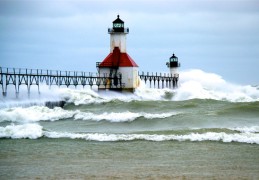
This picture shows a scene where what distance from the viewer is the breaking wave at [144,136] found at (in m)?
17.2

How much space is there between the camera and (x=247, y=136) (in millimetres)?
17172

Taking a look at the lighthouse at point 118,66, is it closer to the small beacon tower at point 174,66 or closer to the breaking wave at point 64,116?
the small beacon tower at point 174,66

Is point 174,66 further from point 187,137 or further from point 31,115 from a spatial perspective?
point 187,137

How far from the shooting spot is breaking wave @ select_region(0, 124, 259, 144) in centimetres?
1716

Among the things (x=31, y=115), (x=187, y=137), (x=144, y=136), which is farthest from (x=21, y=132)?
(x=31, y=115)

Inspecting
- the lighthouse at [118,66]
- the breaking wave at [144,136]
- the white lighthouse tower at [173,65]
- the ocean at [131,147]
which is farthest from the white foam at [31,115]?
the white lighthouse tower at [173,65]

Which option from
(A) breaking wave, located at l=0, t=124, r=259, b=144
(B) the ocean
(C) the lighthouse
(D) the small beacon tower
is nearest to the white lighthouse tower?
(D) the small beacon tower

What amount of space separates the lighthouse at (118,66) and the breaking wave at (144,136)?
31.1m

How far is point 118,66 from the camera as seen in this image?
50.5 metres

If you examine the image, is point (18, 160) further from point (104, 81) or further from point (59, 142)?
point (104, 81)

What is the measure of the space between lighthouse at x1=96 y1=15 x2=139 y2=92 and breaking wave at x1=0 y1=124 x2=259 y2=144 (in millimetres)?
31077

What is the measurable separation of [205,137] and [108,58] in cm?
3378

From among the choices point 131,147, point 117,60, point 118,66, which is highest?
point 117,60

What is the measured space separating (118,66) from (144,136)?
107 ft
